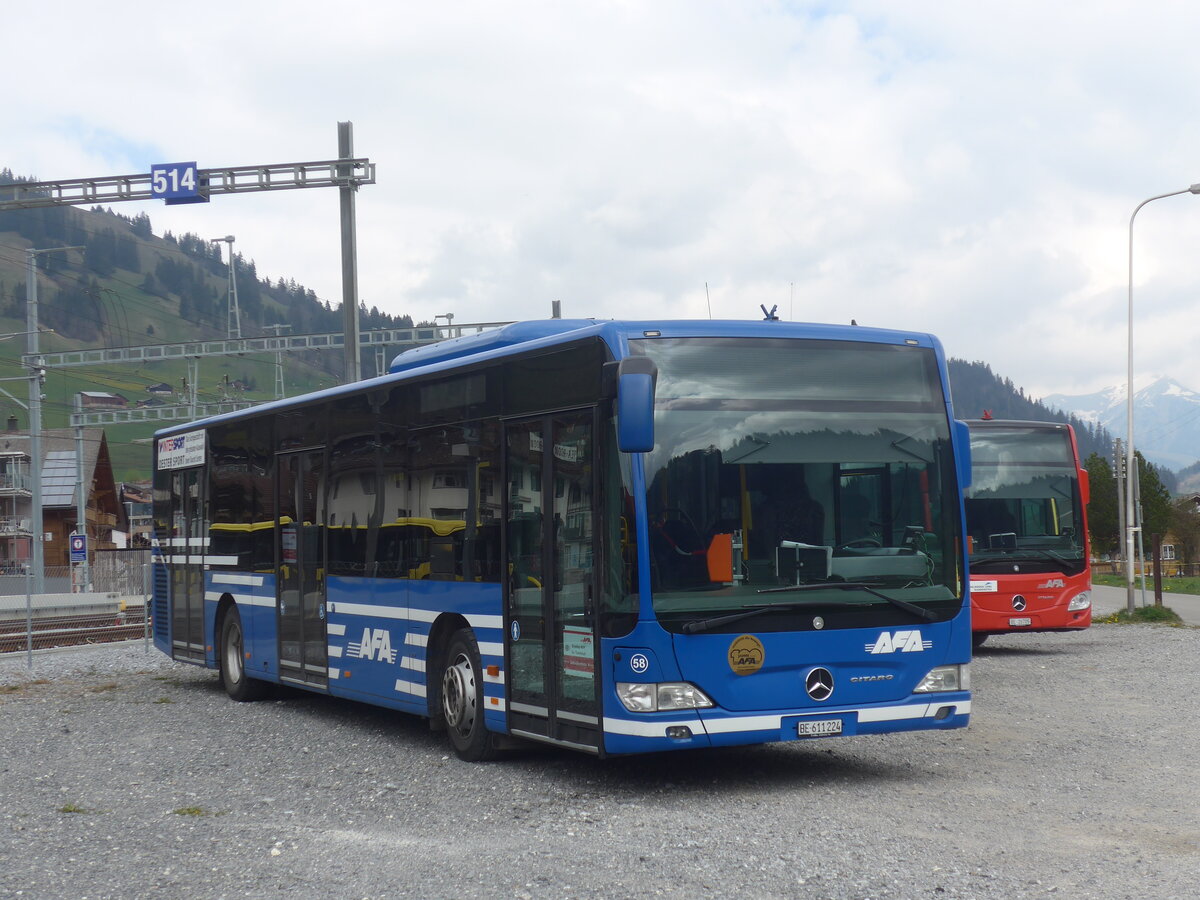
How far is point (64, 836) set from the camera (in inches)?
339

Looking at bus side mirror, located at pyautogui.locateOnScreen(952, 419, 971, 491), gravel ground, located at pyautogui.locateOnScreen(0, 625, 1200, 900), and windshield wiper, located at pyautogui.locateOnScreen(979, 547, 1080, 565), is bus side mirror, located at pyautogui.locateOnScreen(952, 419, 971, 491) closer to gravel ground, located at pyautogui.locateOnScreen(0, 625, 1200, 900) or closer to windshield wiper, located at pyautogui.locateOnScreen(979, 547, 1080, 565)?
gravel ground, located at pyautogui.locateOnScreen(0, 625, 1200, 900)

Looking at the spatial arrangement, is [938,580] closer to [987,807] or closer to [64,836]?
[987,807]

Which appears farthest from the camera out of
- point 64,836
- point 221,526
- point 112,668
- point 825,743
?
point 112,668

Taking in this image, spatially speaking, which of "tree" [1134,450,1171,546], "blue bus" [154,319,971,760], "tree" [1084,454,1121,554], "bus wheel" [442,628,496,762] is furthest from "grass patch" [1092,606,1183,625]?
"tree" [1084,454,1121,554]

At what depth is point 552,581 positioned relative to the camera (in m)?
10.0

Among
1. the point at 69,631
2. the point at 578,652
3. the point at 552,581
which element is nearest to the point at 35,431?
the point at 69,631

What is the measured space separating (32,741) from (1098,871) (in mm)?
9656

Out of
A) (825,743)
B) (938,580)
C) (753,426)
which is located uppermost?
(753,426)

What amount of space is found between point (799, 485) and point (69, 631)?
23297mm

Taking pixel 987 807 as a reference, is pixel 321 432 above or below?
above

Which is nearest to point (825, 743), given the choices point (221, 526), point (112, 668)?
point (221, 526)

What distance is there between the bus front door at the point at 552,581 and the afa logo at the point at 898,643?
1.84m

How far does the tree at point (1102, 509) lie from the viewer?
415ft

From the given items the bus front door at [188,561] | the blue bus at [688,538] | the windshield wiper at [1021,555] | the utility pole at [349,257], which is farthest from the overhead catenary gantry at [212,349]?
the blue bus at [688,538]
